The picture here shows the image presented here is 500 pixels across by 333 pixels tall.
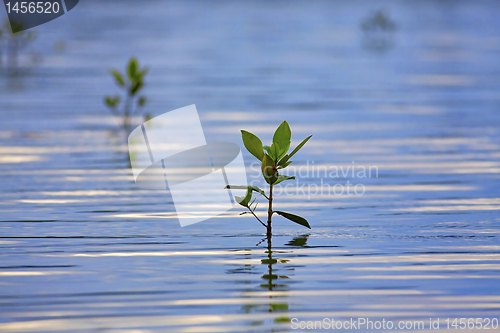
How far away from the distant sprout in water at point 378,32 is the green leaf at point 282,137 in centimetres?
1544

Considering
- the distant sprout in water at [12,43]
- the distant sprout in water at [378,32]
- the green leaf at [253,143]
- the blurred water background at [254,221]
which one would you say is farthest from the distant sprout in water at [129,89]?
the distant sprout in water at [378,32]

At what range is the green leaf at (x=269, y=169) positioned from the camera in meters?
3.71

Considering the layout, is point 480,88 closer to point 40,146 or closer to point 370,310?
point 40,146

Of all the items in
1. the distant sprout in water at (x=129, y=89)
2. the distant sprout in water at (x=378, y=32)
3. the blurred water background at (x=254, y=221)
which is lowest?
the blurred water background at (x=254, y=221)

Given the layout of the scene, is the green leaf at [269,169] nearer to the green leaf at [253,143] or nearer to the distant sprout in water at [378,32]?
the green leaf at [253,143]

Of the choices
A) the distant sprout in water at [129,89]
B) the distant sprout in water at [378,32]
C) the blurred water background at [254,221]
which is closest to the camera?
the blurred water background at [254,221]

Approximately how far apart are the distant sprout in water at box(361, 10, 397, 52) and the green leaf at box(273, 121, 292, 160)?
50.7 ft

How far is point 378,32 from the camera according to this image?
23375 mm

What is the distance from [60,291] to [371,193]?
2681 millimetres

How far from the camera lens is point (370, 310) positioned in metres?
2.79

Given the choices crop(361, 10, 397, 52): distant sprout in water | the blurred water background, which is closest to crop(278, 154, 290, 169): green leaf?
the blurred water background

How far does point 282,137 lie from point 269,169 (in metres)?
0.17

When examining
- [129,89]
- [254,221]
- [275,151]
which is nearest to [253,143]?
[275,151]

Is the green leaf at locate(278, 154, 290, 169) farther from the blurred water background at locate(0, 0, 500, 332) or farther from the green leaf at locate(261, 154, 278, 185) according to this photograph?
the blurred water background at locate(0, 0, 500, 332)
